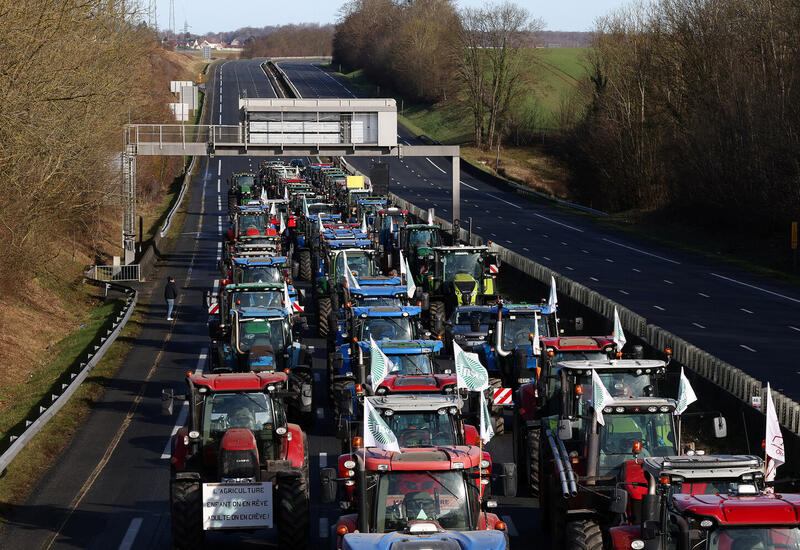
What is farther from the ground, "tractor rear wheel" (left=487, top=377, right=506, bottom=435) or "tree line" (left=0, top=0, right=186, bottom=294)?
"tree line" (left=0, top=0, right=186, bottom=294)

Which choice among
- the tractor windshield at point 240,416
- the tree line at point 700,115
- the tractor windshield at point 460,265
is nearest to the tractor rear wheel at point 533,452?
the tractor windshield at point 240,416

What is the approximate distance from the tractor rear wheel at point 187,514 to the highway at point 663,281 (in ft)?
57.2

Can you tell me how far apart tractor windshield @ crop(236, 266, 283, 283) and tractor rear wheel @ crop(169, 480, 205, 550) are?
1947 cm

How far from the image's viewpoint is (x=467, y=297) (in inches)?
1448

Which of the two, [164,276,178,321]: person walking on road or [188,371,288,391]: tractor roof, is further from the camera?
[164,276,178,321]: person walking on road

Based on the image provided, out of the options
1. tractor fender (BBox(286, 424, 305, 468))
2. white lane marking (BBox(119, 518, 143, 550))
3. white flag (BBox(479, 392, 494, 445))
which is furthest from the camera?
white lane marking (BBox(119, 518, 143, 550))

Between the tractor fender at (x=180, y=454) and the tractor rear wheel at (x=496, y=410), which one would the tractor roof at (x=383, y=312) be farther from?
the tractor fender at (x=180, y=454)

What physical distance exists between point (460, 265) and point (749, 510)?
2687cm

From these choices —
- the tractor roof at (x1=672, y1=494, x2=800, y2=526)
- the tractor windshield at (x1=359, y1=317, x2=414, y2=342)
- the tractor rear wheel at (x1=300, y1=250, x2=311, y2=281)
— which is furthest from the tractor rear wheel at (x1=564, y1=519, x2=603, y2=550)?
the tractor rear wheel at (x1=300, y1=250, x2=311, y2=281)

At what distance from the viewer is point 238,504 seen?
53.0 ft

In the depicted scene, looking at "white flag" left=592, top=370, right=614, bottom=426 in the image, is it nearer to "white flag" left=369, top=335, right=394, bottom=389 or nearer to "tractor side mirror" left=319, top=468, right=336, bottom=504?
"tractor side mirror" left=319, top=468, right=336, bottom=504

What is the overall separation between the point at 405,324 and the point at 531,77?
110 metres

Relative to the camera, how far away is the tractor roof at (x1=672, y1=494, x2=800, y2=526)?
35.6ft

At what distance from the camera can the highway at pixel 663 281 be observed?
3641cm
